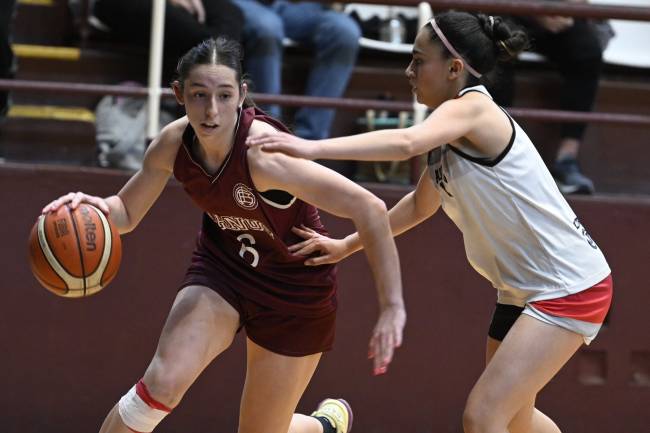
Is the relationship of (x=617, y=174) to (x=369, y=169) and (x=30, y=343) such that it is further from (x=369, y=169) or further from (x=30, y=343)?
(x=30, y=343)

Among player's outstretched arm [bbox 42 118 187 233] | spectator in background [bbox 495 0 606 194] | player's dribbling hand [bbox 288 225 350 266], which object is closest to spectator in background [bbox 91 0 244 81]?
spectator in background [bbox 495 0 606 194]

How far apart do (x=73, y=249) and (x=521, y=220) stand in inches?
64.4

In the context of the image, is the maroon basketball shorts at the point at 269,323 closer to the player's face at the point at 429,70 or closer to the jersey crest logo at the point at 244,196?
the jersey crest logo at the point at 244,196

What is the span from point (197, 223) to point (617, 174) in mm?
2782

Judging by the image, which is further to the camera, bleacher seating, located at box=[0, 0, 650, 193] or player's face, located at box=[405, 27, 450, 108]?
bleacher seating, located at box=[0, 0, 650, 193]

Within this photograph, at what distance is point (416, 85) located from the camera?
400 centimetres

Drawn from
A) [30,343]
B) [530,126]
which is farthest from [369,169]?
[30,343]

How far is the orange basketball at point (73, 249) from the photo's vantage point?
12.9 feet

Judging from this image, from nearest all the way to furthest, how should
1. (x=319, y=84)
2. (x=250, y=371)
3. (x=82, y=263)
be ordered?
(x=82, y=263) < (x=250, y=371) < (x=319, y=84)

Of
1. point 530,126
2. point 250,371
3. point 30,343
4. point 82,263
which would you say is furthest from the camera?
point 530,126

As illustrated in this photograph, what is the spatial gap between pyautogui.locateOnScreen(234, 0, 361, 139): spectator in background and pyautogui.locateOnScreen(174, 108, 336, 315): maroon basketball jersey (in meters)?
2.18

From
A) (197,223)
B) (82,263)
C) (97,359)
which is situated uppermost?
(82,263)

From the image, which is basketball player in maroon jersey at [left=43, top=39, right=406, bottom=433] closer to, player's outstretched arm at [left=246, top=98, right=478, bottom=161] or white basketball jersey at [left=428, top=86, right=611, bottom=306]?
player's outstretched arm at [left=246, top=98, right=478, bottom=161]

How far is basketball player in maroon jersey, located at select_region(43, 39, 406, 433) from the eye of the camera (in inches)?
148
